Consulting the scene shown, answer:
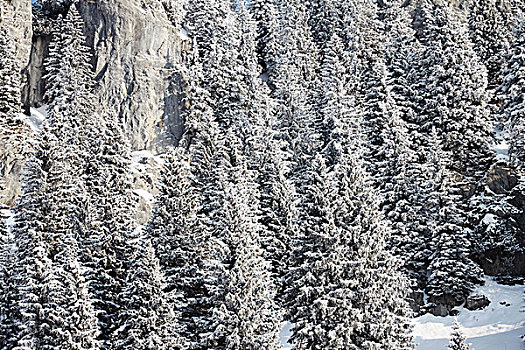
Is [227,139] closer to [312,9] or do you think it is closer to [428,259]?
[428,259]

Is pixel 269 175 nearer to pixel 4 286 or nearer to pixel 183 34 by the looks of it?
pixel 4 286

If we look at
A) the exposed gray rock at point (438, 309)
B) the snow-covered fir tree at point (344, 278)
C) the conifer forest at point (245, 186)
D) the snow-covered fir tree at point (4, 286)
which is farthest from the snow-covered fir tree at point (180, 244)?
the exposed gray rock at point (438, 309)

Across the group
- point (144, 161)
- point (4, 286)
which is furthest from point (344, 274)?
point (144, 161)

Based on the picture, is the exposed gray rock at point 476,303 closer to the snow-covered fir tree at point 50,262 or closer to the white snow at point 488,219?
the white snow at point 488,219

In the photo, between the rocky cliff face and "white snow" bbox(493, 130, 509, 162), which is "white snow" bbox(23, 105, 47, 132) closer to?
the rocky cliff face

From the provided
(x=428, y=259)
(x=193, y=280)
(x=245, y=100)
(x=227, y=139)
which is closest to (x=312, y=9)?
(x=245, y=100)
